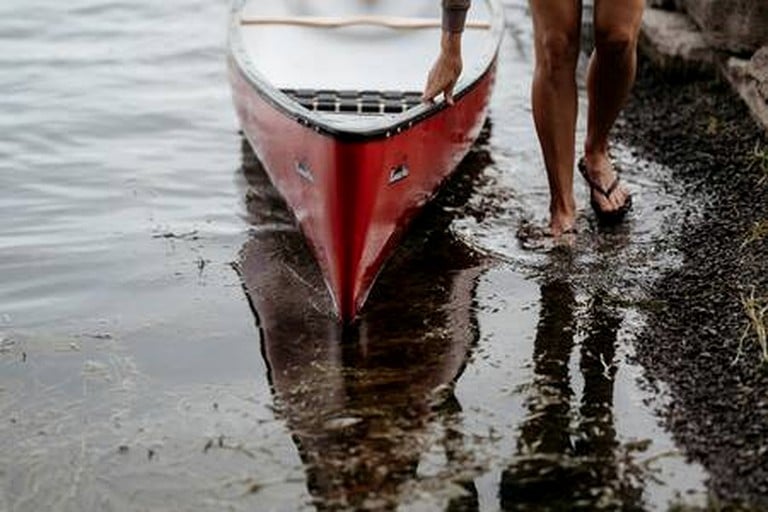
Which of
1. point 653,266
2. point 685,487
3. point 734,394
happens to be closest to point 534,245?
point 653,266

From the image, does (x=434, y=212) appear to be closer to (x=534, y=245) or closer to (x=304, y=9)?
(x=534, y=245)

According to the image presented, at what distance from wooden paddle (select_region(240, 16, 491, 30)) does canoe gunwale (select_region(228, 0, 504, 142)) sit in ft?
0.61

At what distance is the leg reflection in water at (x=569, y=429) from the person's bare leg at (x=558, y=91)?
584 mm

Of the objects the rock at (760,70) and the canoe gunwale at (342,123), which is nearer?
the canoe gunwale at (342,123)

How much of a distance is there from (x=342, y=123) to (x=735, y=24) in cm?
300

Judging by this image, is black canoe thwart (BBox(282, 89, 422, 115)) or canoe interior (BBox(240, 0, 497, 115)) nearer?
black canoe thwart (BBox(282, 89, 422, 115))

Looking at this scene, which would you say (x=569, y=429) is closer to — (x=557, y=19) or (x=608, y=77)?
(x=557, y=19)

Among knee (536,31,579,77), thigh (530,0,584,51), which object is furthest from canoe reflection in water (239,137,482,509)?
thigh (530,0,584,51)

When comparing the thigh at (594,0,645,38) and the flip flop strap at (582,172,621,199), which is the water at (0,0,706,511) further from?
the thigh at (594,0,645,38)

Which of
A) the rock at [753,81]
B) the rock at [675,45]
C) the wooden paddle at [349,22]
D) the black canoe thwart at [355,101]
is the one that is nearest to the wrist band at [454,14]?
the black canoe thwart at [355,101]

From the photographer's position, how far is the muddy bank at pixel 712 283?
377 cm

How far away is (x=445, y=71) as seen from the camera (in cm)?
517

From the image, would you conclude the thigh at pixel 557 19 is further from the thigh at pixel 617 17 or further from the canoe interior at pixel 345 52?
the canoe interior at pixel 345 52

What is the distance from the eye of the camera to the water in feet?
12.4
